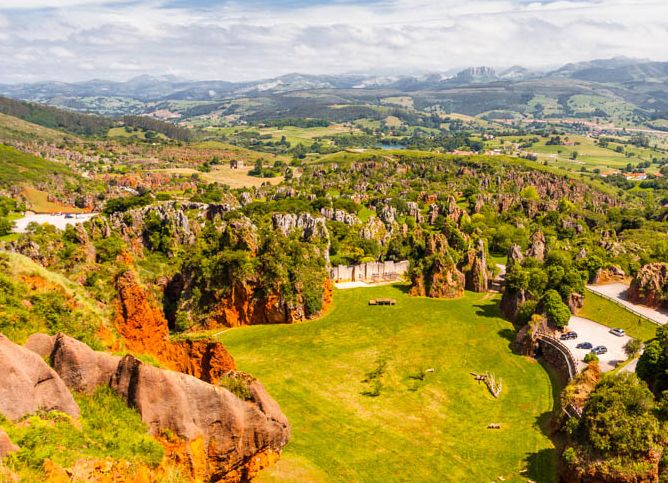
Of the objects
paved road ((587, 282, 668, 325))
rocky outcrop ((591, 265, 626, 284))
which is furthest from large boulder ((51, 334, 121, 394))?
rocky outcrop ((591, 265, 626, 284))

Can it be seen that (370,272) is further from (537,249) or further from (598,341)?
(598,341)

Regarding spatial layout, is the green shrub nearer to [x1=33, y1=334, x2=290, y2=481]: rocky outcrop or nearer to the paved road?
[x1=33, y1=334, x2=290, y2=481]: rocky outcrop

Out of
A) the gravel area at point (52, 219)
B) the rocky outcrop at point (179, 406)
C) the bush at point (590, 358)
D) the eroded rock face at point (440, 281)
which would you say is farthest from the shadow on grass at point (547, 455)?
the gravel area at point (52, 219)

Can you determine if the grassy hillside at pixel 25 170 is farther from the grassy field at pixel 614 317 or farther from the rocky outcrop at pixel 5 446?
the grassy field at pixel 614 317

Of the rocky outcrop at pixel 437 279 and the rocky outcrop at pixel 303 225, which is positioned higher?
the rocky outcrop at pixel 303 225

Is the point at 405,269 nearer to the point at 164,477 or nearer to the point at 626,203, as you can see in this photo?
the point at 164,477

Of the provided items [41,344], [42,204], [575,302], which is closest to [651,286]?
[575,302]
